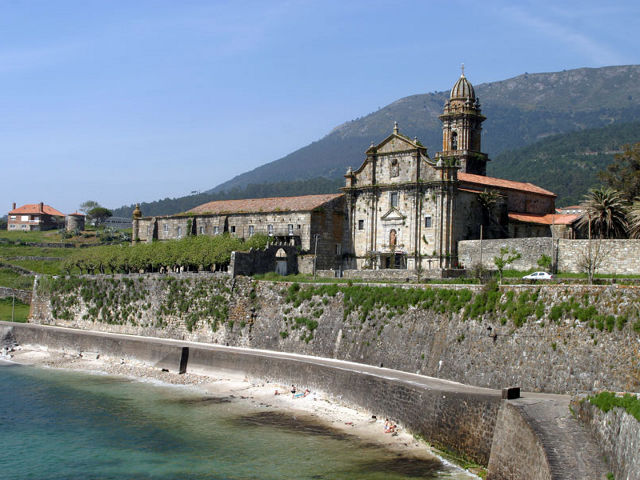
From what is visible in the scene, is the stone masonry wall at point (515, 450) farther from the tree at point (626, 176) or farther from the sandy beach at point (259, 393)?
the tree at point (626, 176)

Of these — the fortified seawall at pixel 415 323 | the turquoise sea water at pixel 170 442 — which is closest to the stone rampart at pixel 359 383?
the turquoise sea water at pixel 170 442

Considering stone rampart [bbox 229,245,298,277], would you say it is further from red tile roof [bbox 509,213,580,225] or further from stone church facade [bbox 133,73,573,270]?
red tile roof [bbox 509,213,580,225]

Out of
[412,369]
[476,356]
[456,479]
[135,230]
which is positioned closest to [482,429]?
[456,479]

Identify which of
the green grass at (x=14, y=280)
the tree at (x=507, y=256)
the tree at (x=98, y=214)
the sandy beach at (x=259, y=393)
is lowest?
the sandy beach at (x=259, y=393)

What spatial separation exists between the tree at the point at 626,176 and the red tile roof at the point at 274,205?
2174 centimetres

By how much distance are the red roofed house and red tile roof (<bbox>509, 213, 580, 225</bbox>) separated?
9223 cm

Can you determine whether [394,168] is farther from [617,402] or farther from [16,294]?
[617,402]

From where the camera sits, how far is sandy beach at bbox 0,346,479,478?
25297 millimetres

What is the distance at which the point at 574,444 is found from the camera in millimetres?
16766

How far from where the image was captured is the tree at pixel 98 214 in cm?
13400

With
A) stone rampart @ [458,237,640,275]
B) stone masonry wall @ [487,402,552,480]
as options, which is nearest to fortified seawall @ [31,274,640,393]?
stone masonry wall @ [487,402,552,480]

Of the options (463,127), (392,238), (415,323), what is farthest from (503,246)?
(463,127)

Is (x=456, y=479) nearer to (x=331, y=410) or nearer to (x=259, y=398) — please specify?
(x=331, y=410)

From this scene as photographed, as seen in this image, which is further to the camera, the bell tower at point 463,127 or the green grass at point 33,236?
the green grass at point 33,236
